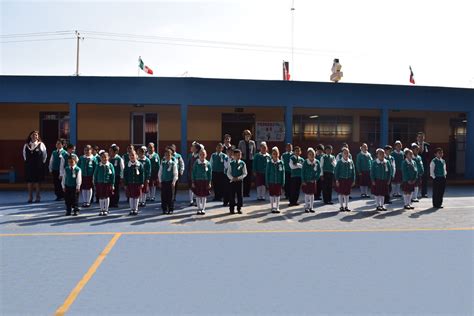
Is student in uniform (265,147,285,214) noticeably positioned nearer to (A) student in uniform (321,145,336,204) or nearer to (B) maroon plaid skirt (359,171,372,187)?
(A) student in uniform (321,145,336,204)

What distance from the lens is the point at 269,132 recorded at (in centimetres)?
2006

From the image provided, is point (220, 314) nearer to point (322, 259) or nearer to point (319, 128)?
point (322, 259)

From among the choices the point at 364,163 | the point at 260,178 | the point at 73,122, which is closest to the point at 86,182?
the point at 260,178

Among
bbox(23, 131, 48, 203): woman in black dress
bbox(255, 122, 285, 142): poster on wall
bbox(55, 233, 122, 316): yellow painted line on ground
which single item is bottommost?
bbox(55, 233, 122, 316): yellow painted line on ground

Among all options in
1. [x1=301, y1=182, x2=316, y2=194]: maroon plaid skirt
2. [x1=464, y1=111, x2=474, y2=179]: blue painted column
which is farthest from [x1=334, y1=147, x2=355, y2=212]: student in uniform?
[x1=464, y1=111, x2=474, y2=179]: blue painted column

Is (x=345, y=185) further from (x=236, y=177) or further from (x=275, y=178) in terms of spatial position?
(x=236, y=177)

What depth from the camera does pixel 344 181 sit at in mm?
11875

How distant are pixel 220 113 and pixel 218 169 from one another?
22.7 feet

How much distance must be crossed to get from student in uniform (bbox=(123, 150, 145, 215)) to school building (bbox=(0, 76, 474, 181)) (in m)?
5.71

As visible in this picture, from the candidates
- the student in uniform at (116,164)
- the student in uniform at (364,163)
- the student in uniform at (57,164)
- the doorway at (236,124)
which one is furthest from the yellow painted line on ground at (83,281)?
the doorway at (236,124)

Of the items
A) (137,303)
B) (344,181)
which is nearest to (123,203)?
(344,181)

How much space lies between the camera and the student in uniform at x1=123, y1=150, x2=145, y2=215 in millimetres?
11289

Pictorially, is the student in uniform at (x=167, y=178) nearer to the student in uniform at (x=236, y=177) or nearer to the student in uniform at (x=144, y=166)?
the student in uniform at (x=144, y=166)

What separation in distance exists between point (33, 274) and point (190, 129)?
1403cm
